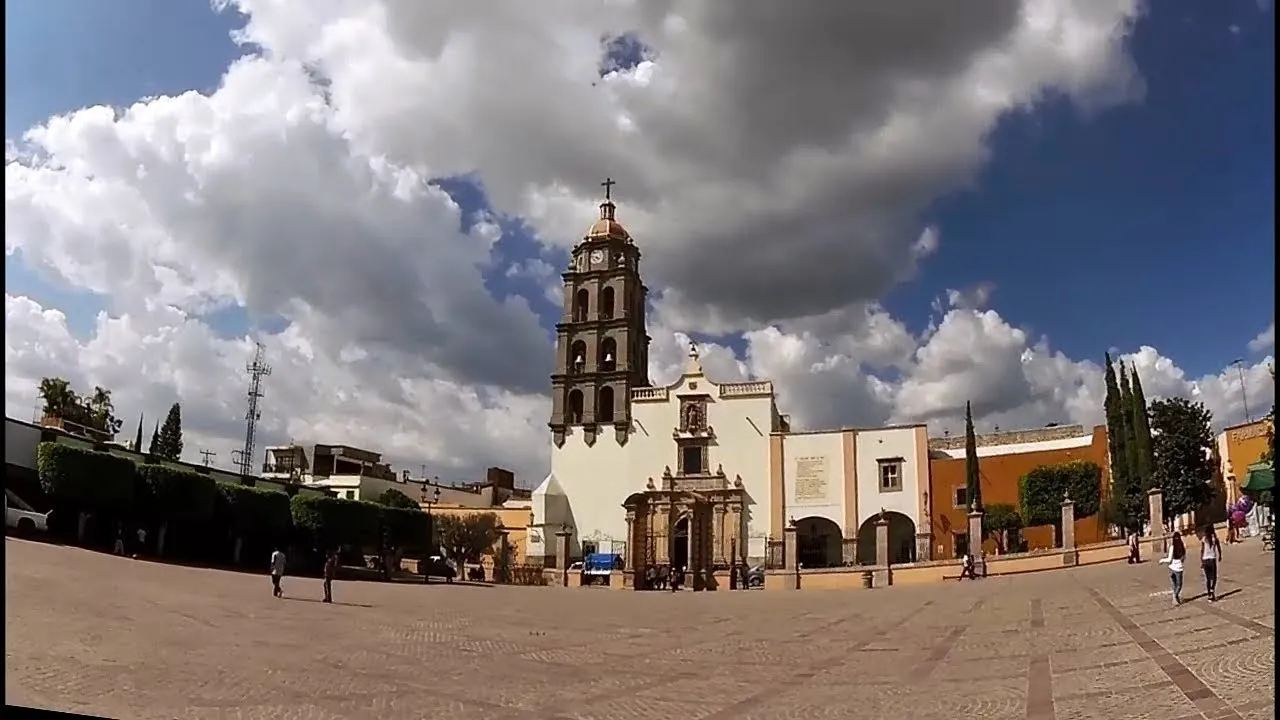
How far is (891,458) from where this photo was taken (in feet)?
124

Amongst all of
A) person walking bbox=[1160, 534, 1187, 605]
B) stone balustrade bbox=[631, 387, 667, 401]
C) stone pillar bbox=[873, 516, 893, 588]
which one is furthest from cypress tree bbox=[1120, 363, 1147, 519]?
stone balustrade bbox=[631, 387, 667, 401]

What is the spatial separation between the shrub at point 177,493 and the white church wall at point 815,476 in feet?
69.8

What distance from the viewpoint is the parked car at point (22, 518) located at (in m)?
22.0

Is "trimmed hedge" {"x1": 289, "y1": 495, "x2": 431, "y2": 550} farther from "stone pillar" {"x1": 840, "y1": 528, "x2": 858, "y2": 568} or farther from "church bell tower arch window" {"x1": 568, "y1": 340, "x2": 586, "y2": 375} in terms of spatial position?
"stone pillar" {"x1": 840, "y1": 528, "x2": 858, "y2": 568}

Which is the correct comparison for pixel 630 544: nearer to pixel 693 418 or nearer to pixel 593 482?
pixel 593 482

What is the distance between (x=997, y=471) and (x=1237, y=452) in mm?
14835

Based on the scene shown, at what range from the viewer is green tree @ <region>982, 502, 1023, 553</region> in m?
33.5

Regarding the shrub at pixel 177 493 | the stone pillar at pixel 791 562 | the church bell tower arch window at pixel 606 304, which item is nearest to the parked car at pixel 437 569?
the shrub at pixel 177 493

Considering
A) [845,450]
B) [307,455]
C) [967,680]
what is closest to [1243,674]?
[967,680]

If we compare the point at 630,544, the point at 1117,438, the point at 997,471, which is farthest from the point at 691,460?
the point at 1117,438

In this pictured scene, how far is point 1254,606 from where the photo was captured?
11.4 m

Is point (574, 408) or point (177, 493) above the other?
point (574, 408)

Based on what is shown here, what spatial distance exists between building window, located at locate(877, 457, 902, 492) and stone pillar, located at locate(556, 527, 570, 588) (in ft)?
39.9

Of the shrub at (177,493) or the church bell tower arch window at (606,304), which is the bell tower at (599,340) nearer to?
the church bell tower arch window at (606,304)
